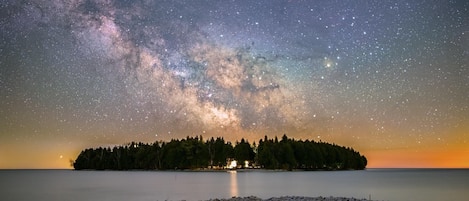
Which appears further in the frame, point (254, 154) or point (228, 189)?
point (254, 154)

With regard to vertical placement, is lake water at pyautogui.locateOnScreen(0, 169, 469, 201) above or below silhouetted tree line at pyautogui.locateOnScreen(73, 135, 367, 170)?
below

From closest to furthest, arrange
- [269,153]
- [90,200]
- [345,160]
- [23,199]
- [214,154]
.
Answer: [90,200] < [23,199] < [269,153] < [214,154] < [345,160]

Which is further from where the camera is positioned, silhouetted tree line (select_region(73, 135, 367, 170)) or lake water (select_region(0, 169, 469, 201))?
silhouetted tree line (select_region(73, 135, 367, 170))

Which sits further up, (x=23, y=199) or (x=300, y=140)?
(x=300, y=140)

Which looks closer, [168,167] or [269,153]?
[269,153]

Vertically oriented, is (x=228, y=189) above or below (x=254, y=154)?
below

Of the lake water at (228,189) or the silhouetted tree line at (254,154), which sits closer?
the lake water at (228,189)

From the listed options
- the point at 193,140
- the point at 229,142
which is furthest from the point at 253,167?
the point at 193,140

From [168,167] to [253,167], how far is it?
40.0 m

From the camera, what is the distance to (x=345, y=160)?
199 m

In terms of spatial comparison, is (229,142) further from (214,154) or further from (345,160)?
(345,160)

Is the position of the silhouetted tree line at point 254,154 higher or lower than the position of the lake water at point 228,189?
higher

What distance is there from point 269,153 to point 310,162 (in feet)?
82.6

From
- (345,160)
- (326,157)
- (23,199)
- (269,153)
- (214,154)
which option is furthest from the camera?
(345,160)
